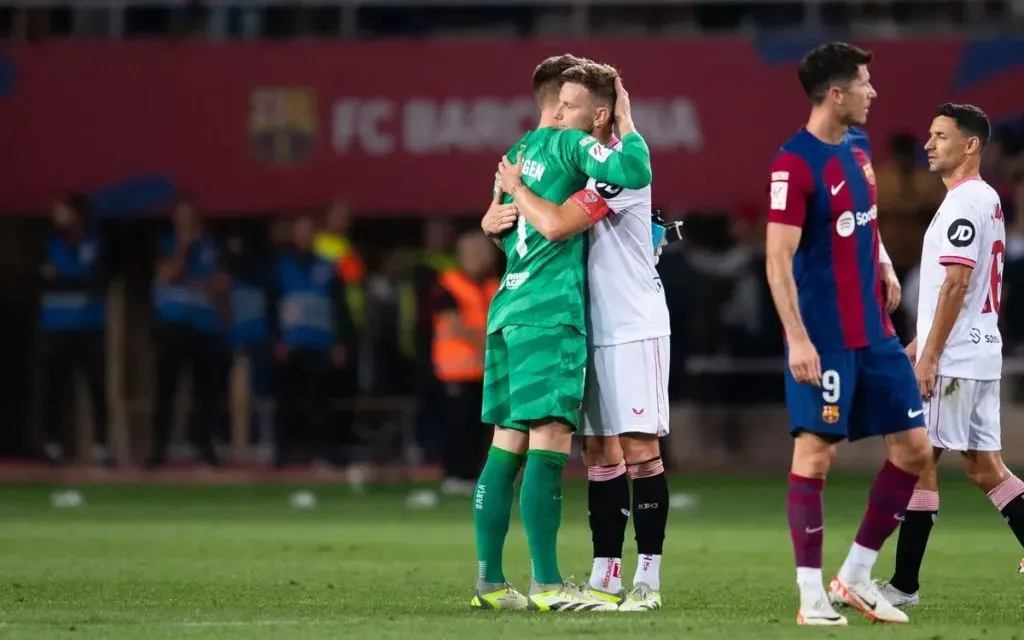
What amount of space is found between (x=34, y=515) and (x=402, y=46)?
6112 millimetres

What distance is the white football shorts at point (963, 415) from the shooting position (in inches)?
342

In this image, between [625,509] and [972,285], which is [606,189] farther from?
[972,285]

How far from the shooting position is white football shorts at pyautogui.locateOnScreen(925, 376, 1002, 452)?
8688 millimetres

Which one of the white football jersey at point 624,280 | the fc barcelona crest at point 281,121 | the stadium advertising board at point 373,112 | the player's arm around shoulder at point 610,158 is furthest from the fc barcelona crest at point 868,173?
the fc barcelona crest at point 281,121

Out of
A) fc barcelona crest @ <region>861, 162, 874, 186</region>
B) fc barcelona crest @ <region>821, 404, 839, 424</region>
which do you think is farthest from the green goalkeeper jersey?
fc barcelona crest @ <region>821, 404, 839, 424</region>

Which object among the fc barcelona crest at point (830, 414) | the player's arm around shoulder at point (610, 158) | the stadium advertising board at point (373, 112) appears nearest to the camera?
the fc barcelona crest at point (830, 414)

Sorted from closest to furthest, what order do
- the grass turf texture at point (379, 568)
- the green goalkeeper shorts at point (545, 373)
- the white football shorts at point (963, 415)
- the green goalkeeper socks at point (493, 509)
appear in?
1. the grass turf texture at point (379, 568)
2. the green goalkeeper shorts at point (545, 373)
3. the green goalkeeper socks at point (493, 509)
4. the white football shorts at point (963, 415)

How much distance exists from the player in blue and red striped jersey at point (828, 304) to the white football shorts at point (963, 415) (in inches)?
42.6

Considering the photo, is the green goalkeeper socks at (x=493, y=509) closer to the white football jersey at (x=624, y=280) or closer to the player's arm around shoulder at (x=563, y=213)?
the white football jersey at (x=624, y=280)

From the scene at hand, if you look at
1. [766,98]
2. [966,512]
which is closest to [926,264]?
[966,512]

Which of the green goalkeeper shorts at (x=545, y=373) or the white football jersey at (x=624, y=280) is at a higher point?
the white football jersey at (x=624, y=280)

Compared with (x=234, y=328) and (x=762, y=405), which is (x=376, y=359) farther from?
(x=762, y=405)

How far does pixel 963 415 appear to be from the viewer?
8.72 metres

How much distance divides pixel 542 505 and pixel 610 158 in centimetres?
141
